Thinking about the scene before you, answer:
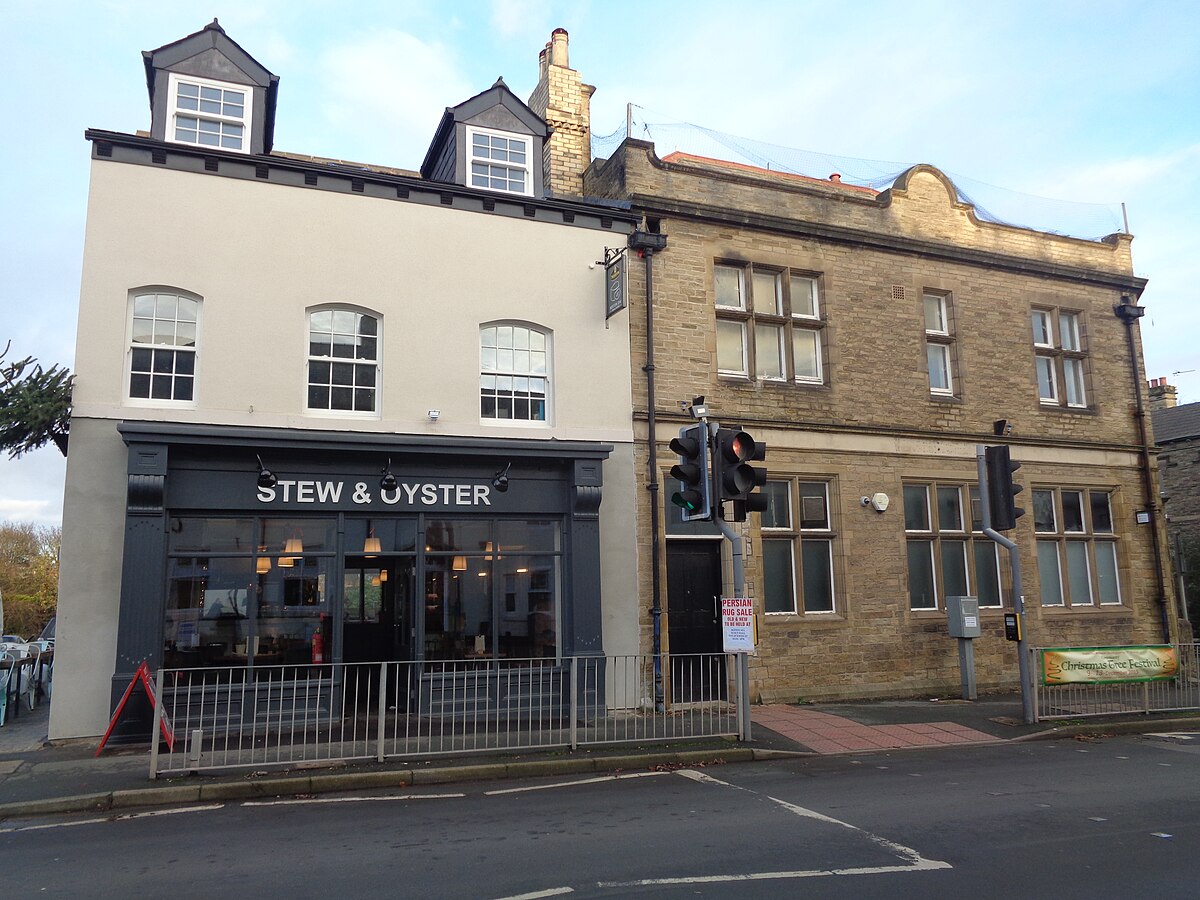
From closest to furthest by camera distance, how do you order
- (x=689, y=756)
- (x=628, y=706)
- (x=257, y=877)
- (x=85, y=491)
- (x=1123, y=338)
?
1. (x=257, y=877)
2. (x=689, y=756)
3. (x=85, y=491)
4. (x=628, y=706)
5. (x=1123, y=338)

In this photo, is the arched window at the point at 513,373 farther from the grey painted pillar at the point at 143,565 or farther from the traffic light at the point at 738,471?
the grey painted pillar at the point at 143,565

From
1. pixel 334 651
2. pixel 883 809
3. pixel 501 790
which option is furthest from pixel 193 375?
pixel 883 809

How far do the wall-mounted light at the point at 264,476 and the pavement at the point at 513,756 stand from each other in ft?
Answer: 11.5

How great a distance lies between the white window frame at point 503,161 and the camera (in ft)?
46.5

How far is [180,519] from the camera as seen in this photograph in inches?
453

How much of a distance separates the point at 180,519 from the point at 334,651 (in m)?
2.66

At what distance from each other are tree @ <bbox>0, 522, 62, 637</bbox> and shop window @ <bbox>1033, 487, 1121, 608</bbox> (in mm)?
38135

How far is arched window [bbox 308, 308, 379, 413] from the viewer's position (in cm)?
1252

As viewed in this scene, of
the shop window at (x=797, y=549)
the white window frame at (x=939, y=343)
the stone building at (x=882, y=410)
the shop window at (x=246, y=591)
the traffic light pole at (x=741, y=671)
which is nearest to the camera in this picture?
the traffic light pole at (x=741, y=671)

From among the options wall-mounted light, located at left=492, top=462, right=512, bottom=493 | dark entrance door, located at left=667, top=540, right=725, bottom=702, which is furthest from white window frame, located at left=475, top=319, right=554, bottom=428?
dark entrance door, located at left=667, top=540, right=725, bottom=702

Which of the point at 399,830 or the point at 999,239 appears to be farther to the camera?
the point at 999,239

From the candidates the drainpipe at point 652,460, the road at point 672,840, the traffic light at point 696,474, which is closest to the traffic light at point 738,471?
the traffic light at point 696,474

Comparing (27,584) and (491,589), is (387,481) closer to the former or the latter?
(491,589)

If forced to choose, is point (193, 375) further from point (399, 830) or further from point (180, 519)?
point (399, 830)
